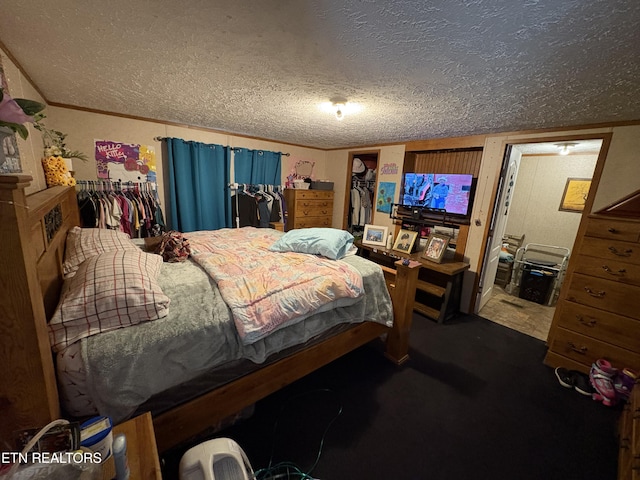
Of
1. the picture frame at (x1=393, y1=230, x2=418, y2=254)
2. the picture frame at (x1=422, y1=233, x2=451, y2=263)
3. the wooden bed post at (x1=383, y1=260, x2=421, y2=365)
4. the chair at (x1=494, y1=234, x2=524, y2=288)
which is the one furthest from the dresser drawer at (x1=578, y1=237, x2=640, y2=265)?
the chair at (x1=494, y1=234, x2=524, y2=288)

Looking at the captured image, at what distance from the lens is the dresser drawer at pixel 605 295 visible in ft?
6.10

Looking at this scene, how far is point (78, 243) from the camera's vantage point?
1762mm

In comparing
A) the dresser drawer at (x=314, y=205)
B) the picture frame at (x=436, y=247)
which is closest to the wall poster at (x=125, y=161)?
the dresser drawer at (x=314, y=205)

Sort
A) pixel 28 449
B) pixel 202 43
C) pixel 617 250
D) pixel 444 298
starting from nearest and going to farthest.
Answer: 1. pixel 28 449
2. pixel 202 43
3. pixel 617 250
4. pixel 444 298

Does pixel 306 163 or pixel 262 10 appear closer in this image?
pixel 262 10

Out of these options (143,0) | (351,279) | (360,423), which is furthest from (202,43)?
(360,423)

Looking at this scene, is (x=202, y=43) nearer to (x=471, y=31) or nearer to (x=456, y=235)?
(x=471, y=31)

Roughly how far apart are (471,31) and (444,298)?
8.38 ft

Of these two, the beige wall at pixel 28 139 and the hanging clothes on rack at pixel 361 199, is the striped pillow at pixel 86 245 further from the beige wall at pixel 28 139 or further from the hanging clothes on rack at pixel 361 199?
the hanging clothes on rack at pixel 361 199

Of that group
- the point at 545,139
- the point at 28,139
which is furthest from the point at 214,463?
the point at 545,139

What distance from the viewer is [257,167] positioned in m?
4.05

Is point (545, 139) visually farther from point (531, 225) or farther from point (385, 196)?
point (531, 225)

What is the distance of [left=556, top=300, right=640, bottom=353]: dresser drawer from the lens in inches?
74.0

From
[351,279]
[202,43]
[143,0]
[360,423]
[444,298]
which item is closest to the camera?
[143,0]
